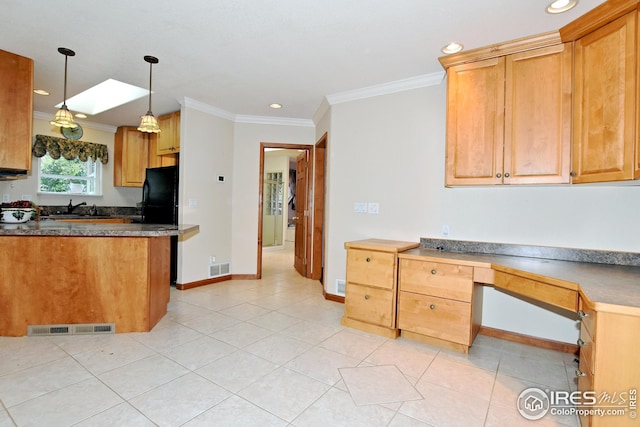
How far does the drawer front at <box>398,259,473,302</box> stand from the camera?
2.36 meters

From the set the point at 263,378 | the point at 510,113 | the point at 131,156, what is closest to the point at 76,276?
the point at 263,378

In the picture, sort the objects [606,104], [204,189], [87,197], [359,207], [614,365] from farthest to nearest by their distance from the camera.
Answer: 1. [87,197]
2. [204,189]
3. [359,207]
4. [606,104]
5. [614,365]

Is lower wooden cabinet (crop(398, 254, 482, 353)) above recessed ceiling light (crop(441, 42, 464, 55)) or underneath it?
underneath

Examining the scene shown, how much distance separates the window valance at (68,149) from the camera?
4.59m

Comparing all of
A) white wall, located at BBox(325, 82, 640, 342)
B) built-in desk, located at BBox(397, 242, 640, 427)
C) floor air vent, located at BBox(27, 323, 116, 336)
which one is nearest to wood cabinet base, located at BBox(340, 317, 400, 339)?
built-in desk, located at BBox(397, 242, 640, 427)

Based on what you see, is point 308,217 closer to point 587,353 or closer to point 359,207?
point 359,207

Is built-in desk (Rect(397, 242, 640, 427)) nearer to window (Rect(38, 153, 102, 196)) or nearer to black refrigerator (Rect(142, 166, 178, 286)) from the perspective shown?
black refrigerator (Rect(142, 166, 178, 286))

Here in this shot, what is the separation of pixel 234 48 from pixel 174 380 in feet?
8.49

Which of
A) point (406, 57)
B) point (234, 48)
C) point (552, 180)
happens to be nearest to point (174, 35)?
point (234, 48)

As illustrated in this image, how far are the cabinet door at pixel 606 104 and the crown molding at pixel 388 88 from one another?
112cm

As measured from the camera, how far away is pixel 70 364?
2170mm

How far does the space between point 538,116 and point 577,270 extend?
1.12m

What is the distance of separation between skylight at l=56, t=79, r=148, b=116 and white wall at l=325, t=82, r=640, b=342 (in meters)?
2.68

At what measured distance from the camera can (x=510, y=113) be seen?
7.78 ft
